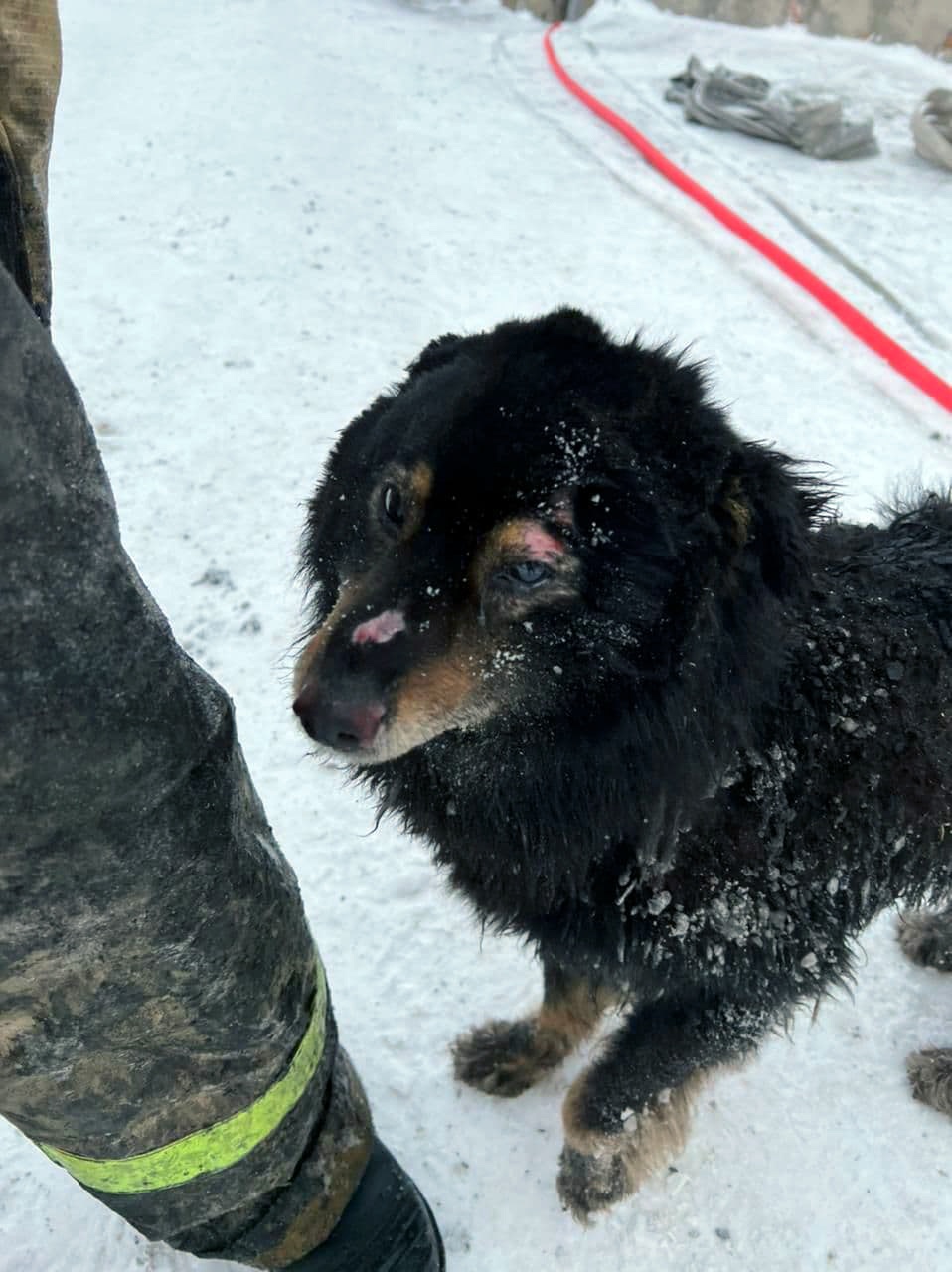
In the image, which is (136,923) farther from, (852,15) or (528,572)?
(852,15)

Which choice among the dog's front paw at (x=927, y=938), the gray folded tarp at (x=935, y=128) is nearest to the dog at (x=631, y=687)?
the dog's front paw at (x=927, y=938)

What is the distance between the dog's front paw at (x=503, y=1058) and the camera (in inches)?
93.3

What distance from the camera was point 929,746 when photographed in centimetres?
178

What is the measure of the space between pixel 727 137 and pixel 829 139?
0.74m

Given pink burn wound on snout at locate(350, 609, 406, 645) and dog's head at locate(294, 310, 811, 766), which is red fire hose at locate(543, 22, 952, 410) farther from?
pink burn wound on snout at locate(350, 609, 406, 645)

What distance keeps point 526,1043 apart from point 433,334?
11.7ft

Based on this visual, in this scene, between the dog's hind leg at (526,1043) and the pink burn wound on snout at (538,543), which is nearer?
the pink burn wound on snout at (538,543)

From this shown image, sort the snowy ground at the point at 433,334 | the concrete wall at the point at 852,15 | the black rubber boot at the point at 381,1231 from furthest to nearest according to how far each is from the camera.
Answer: the concrete wall at the point at 852,15, the snowy ground at the point at 433,334, the black rubber boot at the point at 381,1231

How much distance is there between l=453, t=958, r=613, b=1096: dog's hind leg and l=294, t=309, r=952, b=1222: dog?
8.6 inches

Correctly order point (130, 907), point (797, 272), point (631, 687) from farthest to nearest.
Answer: point (797, 272) < point (631, 687) < point (130, 907)

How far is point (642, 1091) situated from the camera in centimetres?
204

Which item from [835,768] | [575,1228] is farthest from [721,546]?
[575,1228]

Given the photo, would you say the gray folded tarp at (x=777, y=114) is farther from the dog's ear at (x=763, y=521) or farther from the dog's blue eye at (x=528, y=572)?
the dog's blue eye at (x=528, y=572)

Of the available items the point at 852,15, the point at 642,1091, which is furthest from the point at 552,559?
the point at 852,15
